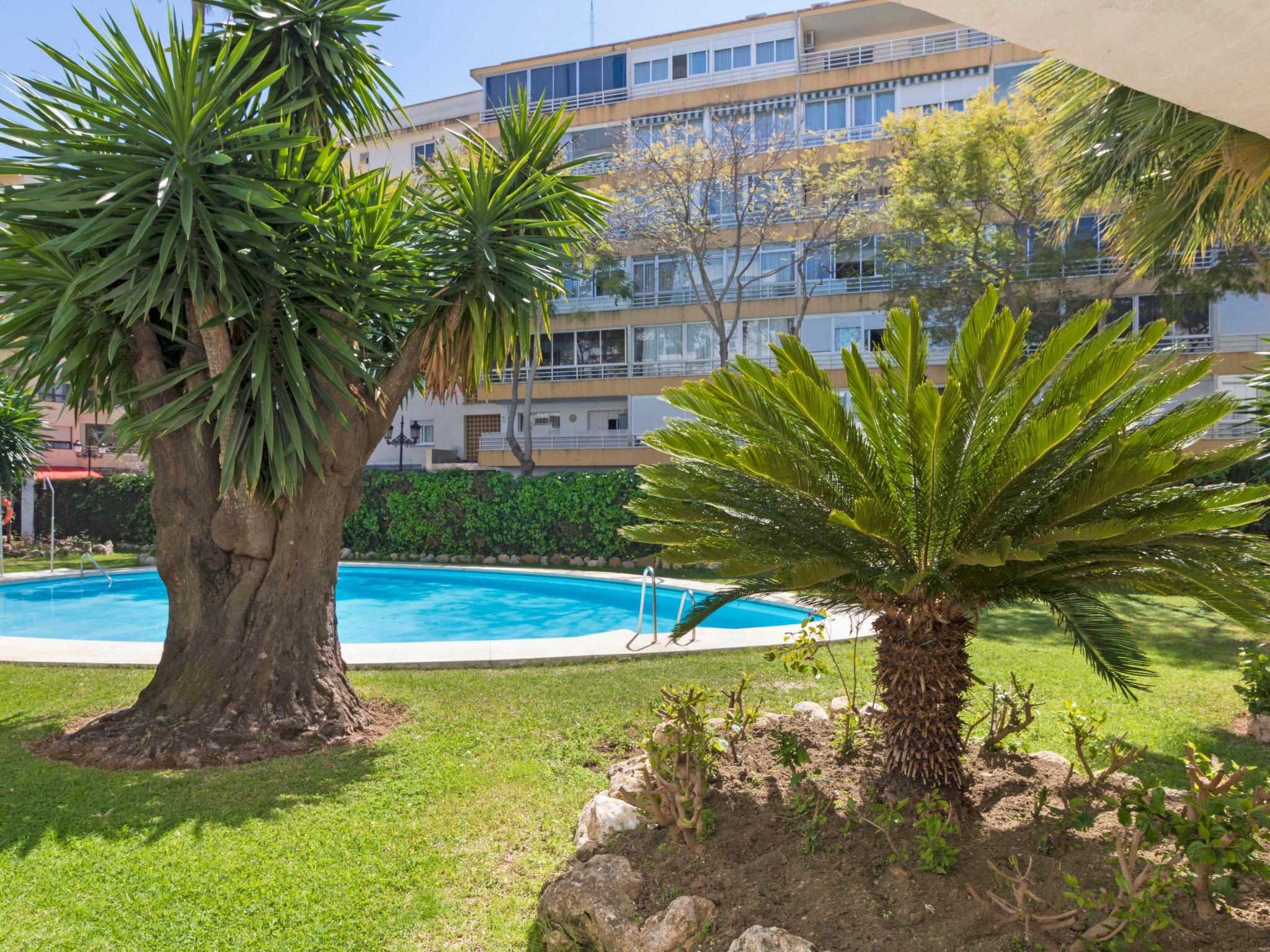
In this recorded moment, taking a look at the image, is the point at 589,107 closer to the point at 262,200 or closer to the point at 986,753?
the point at 262,200

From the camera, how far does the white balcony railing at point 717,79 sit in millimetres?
31344

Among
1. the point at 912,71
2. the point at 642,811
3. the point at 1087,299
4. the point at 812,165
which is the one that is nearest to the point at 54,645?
the point at 642,811

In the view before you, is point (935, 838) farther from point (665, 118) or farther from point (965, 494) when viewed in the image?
point (665, 118)

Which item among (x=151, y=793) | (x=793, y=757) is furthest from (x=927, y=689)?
(x=151, y=793)

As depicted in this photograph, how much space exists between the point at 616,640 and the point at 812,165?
53.2 feet

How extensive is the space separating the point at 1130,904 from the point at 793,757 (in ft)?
6.09

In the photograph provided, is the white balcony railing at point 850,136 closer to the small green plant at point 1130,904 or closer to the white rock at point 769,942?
the small green plant at point 1130,904

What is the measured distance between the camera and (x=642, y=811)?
421 cm

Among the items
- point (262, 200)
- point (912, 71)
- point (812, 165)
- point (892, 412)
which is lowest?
point (892, 412)

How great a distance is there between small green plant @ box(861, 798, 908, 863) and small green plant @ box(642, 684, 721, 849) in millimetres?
804

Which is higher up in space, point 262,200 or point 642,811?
point 262,200

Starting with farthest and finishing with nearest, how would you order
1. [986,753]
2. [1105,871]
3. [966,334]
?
[986,753] → [966,334] → [1105,871]

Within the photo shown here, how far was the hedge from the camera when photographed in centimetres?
1989

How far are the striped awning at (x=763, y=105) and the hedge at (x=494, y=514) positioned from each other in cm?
1431
